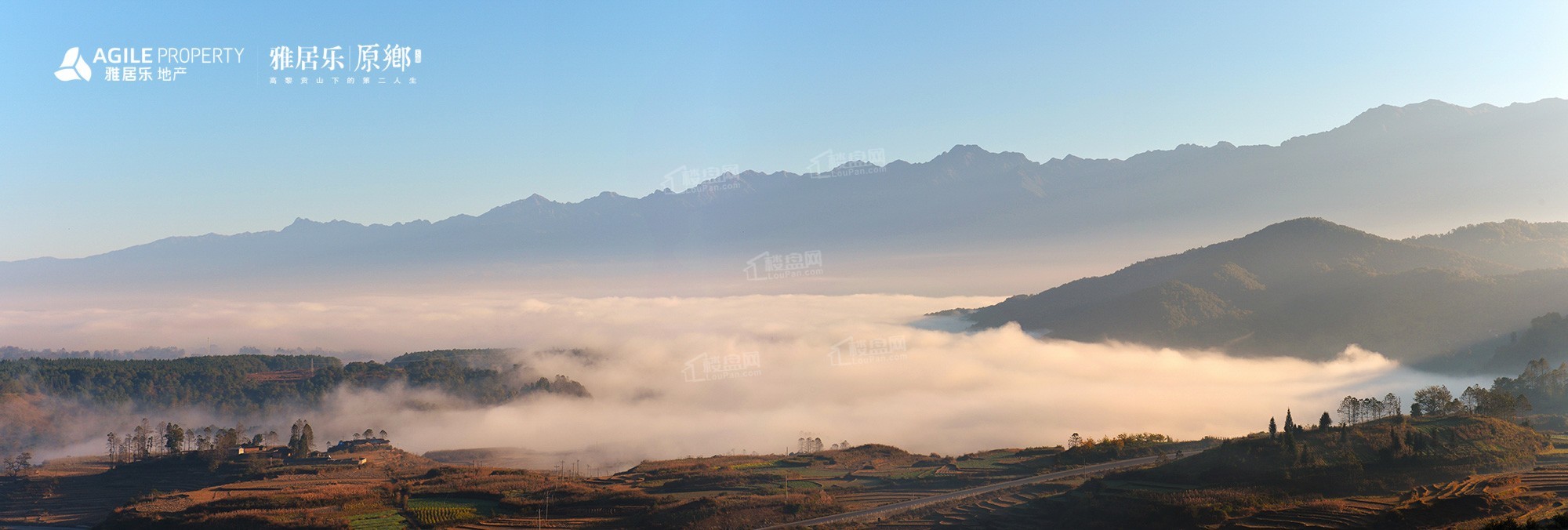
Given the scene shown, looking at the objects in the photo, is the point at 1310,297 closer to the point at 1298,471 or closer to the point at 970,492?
the point at 1298,471

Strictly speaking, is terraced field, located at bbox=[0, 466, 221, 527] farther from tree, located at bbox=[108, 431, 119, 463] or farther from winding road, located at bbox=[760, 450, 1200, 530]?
winding road, located at bbox=[760, 450, 1200, 530]

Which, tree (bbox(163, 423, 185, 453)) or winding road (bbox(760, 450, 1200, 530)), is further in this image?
tree (bbox(163, 423, 185, 453))

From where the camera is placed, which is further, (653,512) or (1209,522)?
(653,512)

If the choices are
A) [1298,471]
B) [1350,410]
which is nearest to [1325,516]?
[1298,471]

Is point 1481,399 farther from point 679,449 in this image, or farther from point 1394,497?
point 679,449

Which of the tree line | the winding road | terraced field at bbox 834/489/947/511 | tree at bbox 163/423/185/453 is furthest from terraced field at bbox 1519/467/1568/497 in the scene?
the tree line

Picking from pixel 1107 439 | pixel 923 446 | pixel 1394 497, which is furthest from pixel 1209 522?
pixel 923 446
